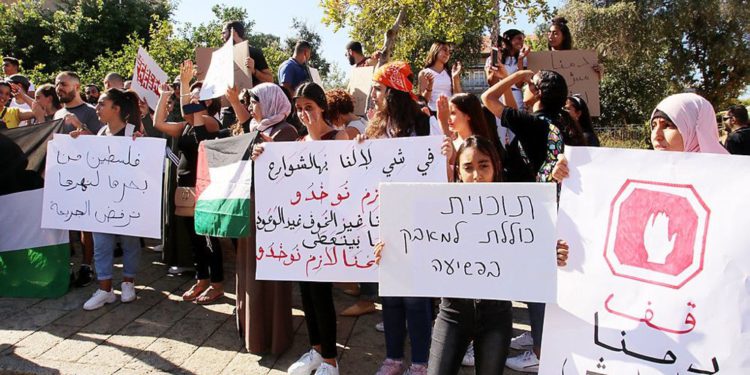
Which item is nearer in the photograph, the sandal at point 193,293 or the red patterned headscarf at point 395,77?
the red patterned headscarf at point 395,77

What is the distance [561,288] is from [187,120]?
3648 millimetres


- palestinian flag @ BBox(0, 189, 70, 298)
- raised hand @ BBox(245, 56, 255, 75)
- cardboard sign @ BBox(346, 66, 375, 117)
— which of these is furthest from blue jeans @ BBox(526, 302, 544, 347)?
palestinian flag @ BBox(0, 189, 70, 298)

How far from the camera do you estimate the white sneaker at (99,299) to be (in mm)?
4562

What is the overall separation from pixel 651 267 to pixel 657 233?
140mm

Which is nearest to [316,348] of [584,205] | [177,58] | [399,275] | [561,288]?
[399,275]

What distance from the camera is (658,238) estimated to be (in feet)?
7.17

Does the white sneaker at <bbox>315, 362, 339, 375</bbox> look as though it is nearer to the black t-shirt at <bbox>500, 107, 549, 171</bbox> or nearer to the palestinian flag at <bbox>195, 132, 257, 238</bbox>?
the palestinian flag at <bbox>195, 132, 257, 238</bbox>

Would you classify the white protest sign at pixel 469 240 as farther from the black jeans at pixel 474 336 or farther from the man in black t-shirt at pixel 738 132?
the man in black t-shirt at pixel 738 132

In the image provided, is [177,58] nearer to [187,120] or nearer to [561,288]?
[187,120]

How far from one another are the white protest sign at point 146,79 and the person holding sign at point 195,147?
130 cm

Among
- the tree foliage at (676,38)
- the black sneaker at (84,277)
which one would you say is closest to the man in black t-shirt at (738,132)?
the black sneaker at (84,277)

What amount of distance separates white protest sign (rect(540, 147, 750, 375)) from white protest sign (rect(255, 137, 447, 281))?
2.84ft

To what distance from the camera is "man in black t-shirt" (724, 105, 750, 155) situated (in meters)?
5.57

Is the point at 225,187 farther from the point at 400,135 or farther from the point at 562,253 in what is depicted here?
the point at 562,253
